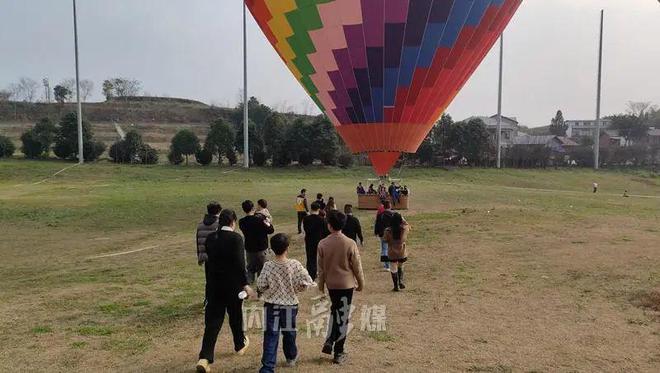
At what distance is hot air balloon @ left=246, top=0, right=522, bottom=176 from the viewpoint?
1337cm

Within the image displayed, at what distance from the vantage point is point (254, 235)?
292 inches

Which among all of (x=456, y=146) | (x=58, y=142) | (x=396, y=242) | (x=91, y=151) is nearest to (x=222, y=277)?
(x=396, y=242)

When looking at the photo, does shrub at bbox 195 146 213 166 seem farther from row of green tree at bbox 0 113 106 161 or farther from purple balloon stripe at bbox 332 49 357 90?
purple balloon stripe at bbox 332 49 357 90

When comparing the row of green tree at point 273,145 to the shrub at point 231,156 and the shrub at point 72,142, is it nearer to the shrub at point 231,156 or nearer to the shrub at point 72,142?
the shrub at point 231,156

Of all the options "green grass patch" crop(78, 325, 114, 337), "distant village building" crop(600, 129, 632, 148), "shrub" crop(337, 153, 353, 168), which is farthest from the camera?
"distant village building" crop(600, 129, 632, 148)

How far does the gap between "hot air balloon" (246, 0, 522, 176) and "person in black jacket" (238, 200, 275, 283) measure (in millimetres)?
7716

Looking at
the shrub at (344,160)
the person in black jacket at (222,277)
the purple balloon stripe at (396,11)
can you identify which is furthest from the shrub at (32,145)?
the person in black jacket at (222,277)

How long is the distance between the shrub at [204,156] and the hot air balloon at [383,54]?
33774mm

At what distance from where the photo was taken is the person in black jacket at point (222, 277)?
5.14 meters

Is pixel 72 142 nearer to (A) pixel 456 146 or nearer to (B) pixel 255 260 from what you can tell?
(A) pixel 456 146

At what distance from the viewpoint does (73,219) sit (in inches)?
754

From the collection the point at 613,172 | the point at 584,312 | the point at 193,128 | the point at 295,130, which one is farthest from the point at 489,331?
the point at 193,128

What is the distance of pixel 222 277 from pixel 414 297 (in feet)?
12.0

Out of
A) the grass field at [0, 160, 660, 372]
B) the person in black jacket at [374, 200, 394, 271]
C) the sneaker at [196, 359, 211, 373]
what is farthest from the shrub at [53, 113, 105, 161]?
the sneaker at [196, 359, 211, 373]
